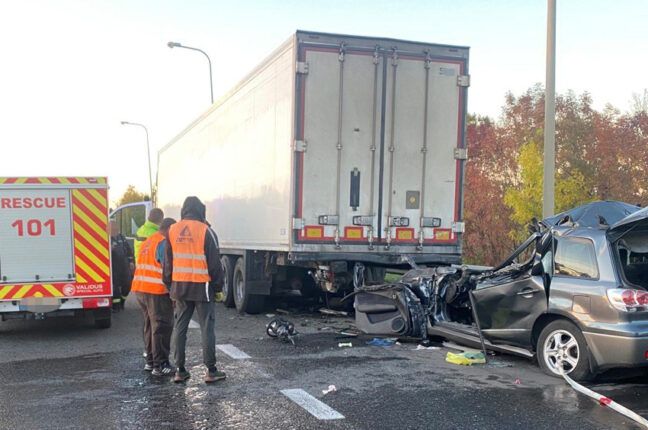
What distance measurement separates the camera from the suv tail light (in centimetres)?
568

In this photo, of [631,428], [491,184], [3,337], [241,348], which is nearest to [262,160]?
[241,348]

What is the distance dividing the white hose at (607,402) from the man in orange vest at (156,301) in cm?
389

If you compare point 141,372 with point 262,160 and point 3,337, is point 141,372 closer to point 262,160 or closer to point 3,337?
point 3,337

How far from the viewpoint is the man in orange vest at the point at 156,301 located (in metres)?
6.50

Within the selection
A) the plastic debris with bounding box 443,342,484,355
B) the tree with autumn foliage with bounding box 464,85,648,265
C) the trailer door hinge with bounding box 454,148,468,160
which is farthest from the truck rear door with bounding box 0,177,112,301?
the tree with autumn foliage with bounding box 464,85,648,265

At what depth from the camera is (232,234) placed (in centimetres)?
1238

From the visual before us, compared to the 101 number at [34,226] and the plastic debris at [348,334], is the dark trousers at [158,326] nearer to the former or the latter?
the plastic debris at [348,334]

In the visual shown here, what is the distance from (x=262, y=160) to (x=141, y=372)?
4708 millimetres

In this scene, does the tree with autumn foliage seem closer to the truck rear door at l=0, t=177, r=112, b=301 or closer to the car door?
the car door

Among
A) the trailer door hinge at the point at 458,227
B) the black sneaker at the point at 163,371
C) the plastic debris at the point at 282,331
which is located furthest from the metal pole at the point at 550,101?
the black sneaker at the point at 163,371

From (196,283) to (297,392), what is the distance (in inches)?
55.3

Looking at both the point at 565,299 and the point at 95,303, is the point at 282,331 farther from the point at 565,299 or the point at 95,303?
the point at 565,299

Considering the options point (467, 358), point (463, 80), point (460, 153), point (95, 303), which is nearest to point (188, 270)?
point (467, 358)

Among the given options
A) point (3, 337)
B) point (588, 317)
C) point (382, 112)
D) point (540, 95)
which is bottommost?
point (3, 337)
